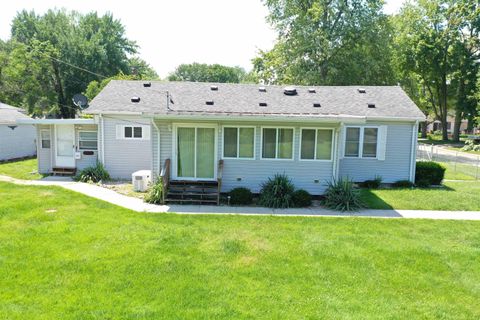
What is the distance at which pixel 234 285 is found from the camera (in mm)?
5566

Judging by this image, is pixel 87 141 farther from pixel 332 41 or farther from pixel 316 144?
pixel 332 41

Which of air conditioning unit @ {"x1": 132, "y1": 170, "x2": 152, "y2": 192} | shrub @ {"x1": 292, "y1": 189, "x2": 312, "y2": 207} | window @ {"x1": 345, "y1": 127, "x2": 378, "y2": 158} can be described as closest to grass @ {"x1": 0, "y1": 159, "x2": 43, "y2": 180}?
air conditioning unit @ {"x1": 132, "y1": 170, "x2": 152, "y2": 192}

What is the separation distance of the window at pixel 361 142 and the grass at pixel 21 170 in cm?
1292

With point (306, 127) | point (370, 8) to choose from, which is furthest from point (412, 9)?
point (306, 127)

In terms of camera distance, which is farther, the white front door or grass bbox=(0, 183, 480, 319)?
the white front door

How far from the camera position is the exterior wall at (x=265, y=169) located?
39.4 feet

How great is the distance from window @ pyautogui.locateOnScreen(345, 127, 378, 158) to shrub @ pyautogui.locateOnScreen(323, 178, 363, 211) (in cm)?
343

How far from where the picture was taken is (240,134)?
1212 cm

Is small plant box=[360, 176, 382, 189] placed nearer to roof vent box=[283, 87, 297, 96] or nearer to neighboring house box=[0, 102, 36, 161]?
roof vent box=[283, 87, 297, 96]

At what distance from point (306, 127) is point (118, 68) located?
32.3 m

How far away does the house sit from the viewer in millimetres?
11984

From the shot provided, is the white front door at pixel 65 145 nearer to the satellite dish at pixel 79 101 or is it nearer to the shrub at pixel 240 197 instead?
→ the satellite dish at pixel 79 101

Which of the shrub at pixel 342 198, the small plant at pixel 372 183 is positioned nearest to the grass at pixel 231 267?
the shrub at pixel 342 198

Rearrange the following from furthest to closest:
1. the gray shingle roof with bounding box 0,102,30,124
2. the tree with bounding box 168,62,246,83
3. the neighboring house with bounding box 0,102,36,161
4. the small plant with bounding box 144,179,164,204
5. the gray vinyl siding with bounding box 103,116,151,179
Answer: the tree with bounding box 168,62,246,83, the neighboring house with bounding box 0,102,36,161, the gray shingle roof with bounding box 0,102,30,124, the gray vinyl siding with bounding box 103,116,151,179, the small plant with bounding box 144,179,164,204
